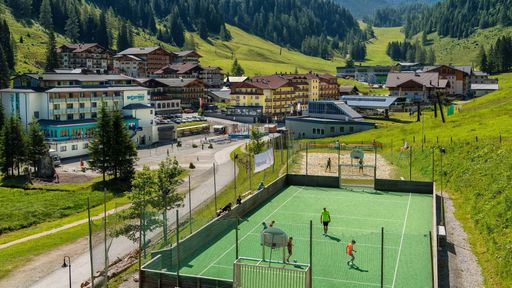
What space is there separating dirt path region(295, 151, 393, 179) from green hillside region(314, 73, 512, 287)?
1024 mm

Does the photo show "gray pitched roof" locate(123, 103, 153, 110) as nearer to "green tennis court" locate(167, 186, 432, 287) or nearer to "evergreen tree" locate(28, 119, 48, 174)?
"evergreen tree" locate(28, 119, 48, 174)

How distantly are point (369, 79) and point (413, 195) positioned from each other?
15457 cm

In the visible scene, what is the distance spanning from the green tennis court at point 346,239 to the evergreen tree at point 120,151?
75.6 ft

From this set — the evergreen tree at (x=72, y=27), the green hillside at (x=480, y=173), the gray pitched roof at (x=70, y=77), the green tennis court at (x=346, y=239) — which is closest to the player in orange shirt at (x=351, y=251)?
the green tennis court at (x=346, y=239)

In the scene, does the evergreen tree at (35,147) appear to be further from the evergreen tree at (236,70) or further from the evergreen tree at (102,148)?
the evergreen tree at (236,70)

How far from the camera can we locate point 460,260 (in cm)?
2452

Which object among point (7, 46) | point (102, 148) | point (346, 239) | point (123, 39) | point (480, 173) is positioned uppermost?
point (123, 39)

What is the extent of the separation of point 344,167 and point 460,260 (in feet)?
76.4

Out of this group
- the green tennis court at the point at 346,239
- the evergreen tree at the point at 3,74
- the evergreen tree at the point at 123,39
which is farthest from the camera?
the evergreen tree at the point at 123,39

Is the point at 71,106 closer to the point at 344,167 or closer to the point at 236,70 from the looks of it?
the point at 344,167

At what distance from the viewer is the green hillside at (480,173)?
23.8 metres

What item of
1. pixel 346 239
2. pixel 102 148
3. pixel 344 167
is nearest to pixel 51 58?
pixel 102 148

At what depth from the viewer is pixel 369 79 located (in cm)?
18900

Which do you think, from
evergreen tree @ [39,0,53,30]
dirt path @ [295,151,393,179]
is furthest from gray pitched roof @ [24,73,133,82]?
evergreen tree @ [39,0,53,30]
